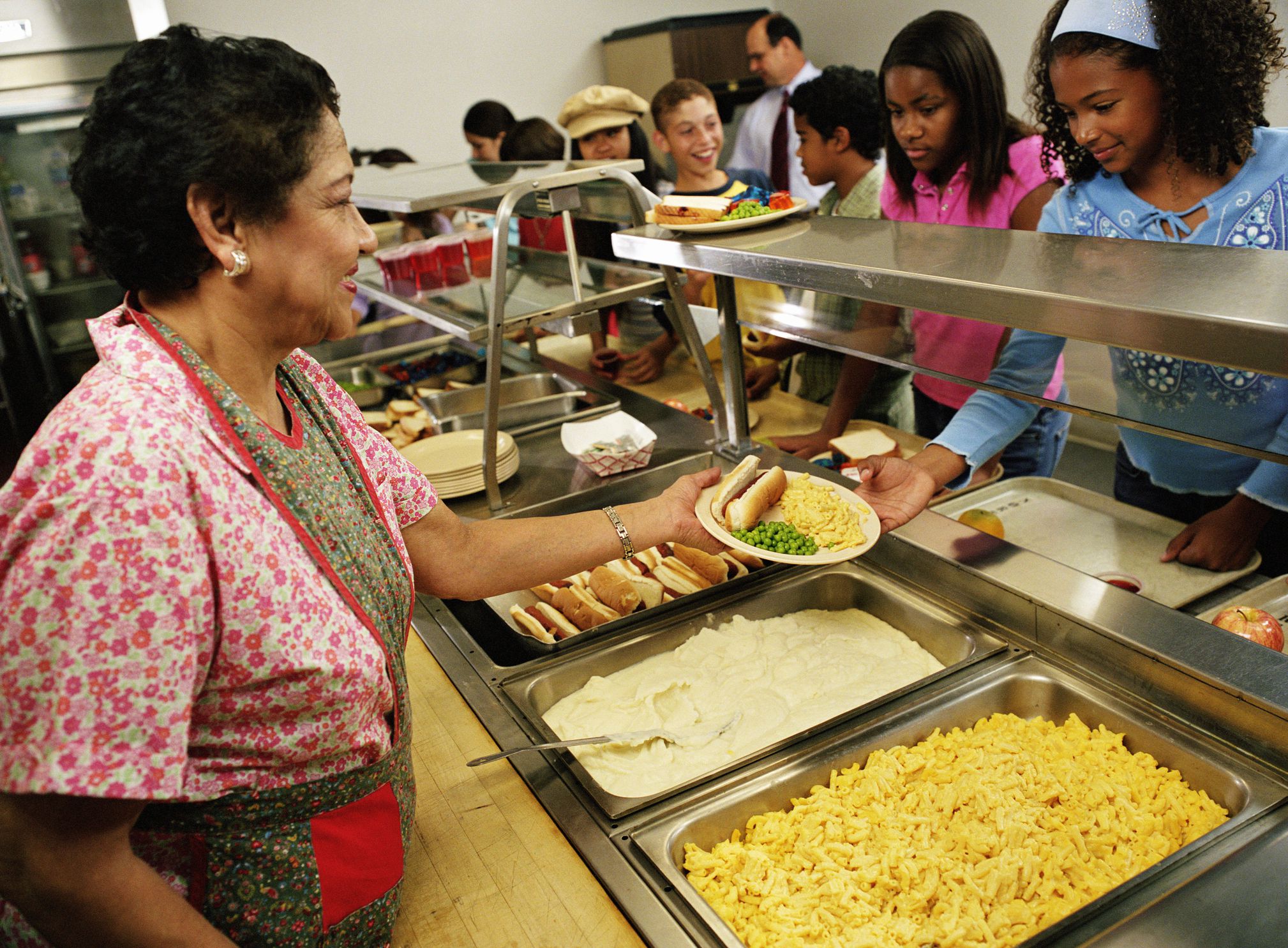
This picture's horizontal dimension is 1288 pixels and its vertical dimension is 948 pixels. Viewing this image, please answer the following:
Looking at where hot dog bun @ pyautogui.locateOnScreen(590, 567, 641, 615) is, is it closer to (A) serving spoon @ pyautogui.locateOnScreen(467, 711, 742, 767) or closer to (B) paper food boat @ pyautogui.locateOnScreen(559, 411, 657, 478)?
(A) serving spoon @ pyautogui.locateOnScreen(467, 711, 742, 767)

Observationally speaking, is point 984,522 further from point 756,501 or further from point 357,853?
point 357,853

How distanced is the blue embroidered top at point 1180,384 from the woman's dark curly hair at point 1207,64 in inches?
3.3

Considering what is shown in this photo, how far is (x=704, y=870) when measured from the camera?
4.15 ft

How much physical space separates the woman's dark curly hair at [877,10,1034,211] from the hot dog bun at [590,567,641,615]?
168 centimetres

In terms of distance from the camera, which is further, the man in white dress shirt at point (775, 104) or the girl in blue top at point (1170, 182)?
the man in white dress shirt at point (775, 104)

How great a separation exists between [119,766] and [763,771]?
35.6 inches

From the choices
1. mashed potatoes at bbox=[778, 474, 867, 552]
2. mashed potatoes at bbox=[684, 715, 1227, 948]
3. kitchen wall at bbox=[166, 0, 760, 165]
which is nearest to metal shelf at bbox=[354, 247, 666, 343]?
mashed potatoes at bbox=[778, 474, 867, 552]

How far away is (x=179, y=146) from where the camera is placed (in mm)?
967

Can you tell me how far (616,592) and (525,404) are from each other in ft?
4.05

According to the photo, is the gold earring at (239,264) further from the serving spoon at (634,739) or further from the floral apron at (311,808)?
the serving spoon at (634,739)

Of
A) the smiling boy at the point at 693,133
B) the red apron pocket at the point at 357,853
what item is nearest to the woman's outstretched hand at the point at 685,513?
the red apron pocket at the point at 357,853

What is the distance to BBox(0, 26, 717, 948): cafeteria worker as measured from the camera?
0.82 m

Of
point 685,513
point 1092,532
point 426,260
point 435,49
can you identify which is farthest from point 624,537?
point 435,49

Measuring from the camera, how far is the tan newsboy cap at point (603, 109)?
15.3 ft
